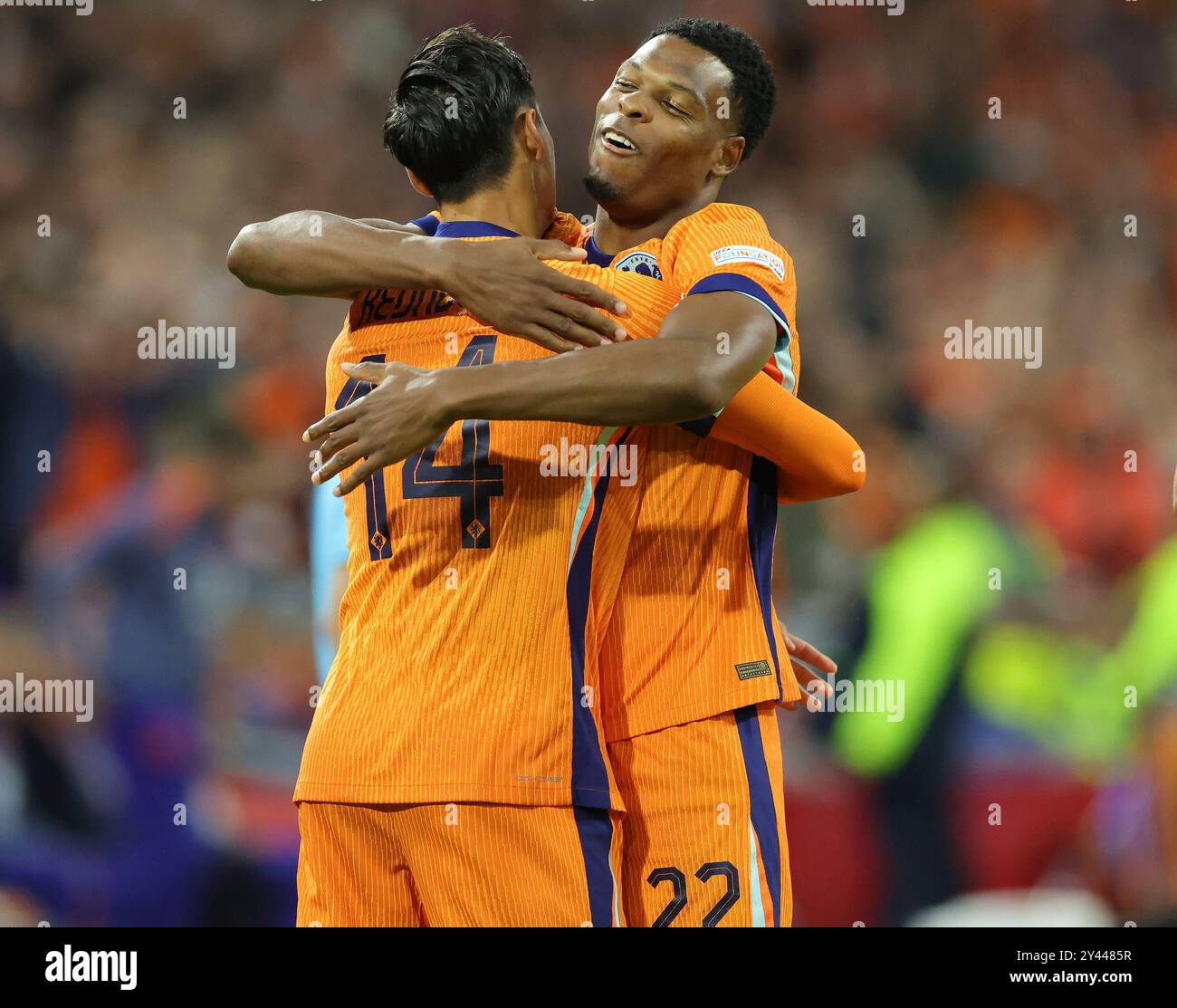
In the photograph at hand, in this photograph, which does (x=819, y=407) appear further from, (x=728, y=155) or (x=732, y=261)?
(x=732, y=261)

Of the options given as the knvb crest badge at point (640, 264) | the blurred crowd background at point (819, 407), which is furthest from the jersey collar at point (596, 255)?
the blurred crowd background at point (819, 407)

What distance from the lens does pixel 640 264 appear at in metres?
2.57

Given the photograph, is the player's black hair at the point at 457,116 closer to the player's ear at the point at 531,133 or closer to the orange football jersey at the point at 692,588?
the player's ear at the point at 531,133

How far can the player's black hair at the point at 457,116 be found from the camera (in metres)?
2.31

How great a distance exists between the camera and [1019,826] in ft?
16.0

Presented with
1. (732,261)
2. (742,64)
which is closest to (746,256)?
(732,261)

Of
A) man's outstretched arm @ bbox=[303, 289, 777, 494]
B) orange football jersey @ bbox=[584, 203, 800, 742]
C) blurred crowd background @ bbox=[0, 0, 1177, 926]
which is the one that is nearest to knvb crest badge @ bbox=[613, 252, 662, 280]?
orange football jersey @ bbox=[584, 203, 800, 742]

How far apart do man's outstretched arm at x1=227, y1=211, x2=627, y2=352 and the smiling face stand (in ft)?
1.55

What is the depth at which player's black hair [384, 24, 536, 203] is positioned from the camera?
231 cm

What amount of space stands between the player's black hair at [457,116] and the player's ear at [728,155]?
1.74 ft

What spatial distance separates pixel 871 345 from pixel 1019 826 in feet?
6.26

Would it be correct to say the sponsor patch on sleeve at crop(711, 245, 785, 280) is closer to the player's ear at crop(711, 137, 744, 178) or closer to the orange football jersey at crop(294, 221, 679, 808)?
the orange football jersey at crop(294, 221, 679, 808)

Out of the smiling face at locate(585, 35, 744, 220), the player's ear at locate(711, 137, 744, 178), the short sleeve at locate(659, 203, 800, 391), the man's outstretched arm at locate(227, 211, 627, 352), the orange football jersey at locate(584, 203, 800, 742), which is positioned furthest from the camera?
the player's ear at locate(711, 137, 744, 178)

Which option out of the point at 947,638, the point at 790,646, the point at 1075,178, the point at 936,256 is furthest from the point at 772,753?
the point at 1075,178
